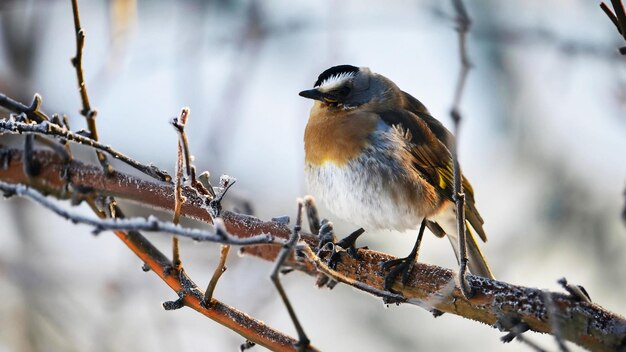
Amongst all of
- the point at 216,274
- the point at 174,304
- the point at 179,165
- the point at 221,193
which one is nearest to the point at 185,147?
the point at 179,165

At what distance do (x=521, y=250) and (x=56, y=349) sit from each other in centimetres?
346

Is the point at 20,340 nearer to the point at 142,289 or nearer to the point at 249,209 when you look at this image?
the point at 142,289

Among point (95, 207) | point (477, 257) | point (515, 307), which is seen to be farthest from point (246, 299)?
point (515, 307)

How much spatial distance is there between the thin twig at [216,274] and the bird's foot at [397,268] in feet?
2.21

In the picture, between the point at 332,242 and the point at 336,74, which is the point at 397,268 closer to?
the point at 332,242

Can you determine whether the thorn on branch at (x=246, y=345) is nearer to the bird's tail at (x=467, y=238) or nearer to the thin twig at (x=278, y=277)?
the thin twig at (x=278, y=277)

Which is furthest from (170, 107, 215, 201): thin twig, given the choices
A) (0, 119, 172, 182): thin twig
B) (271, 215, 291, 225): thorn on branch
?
(271, 215, 291, 225): thorn on branch

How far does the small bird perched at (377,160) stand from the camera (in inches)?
124

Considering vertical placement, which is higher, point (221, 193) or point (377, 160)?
point (377, 160)

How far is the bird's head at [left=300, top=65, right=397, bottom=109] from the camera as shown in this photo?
130 inches

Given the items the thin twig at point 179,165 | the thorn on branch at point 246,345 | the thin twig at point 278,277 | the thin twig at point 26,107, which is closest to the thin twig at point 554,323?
the thin twig at point 278,277

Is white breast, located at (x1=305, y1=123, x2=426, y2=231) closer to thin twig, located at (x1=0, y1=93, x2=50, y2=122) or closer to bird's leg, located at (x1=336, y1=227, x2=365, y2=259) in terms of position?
bird's leg, located at (x1=336, y1=227, x2=365, y2=259)

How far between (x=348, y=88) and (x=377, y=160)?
372mm

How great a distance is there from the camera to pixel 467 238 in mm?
3041
